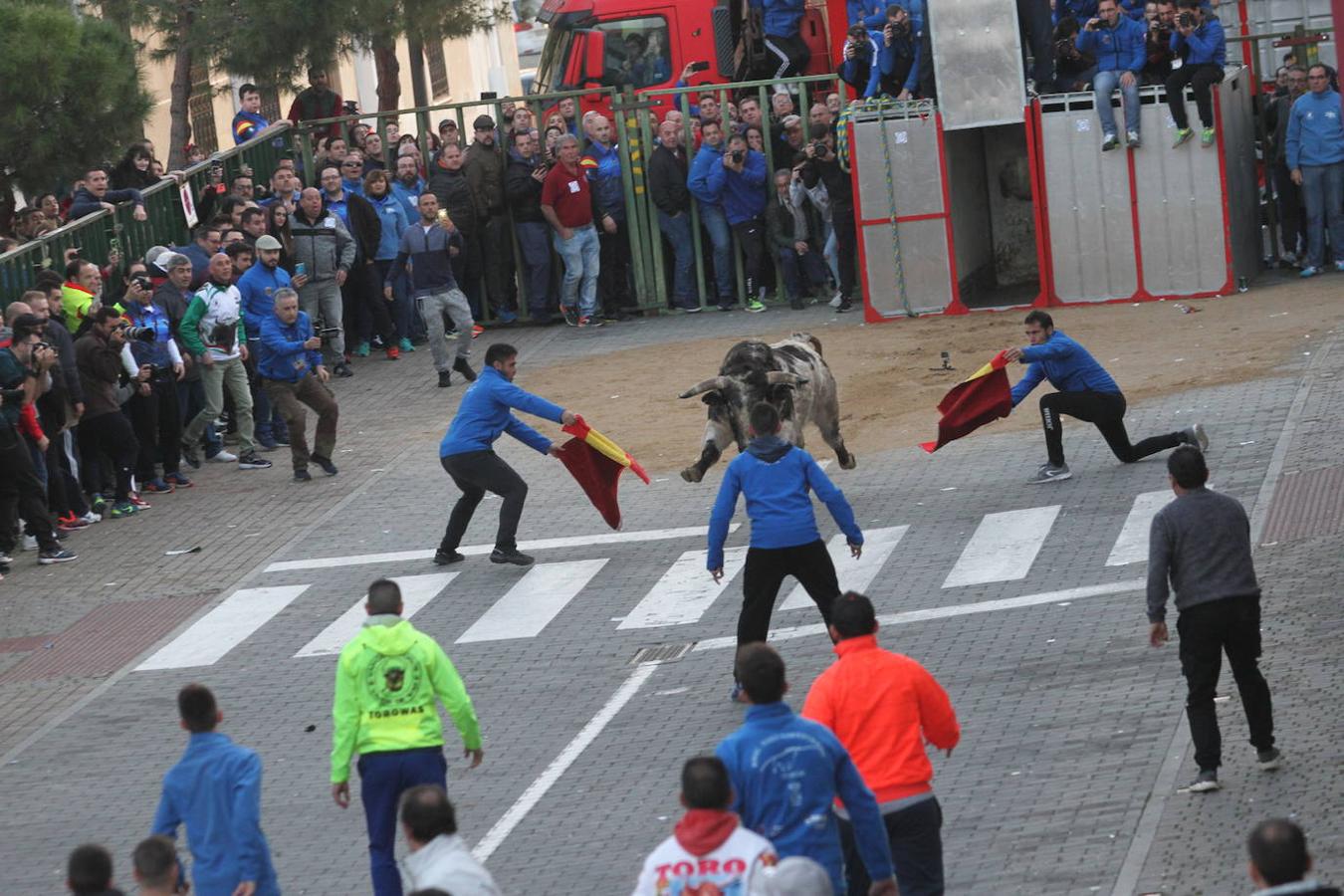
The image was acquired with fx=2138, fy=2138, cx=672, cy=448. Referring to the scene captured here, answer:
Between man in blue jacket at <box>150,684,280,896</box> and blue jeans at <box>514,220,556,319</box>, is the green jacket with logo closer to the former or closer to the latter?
man in blue jacket at <box>150,684,280,896</box>

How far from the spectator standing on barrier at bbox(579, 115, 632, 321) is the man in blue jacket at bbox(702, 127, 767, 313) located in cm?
144

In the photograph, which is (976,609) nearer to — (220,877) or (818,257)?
(220,877)

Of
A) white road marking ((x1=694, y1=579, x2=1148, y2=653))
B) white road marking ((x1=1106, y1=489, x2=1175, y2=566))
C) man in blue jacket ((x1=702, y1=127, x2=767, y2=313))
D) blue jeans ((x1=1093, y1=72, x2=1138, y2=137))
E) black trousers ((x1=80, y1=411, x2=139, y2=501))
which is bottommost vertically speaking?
white road marking ((x1=694, y1=579, x2=1148, y2=653))

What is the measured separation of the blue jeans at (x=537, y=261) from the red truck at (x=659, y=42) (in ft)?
9.09

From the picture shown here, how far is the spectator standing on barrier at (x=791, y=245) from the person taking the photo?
27.2 meters

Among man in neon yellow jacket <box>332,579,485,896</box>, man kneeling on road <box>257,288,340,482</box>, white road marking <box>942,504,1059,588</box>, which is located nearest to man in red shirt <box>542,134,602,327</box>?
man kneeling on road <box>257,288,340,482</box>

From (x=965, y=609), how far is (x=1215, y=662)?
14.2 ft

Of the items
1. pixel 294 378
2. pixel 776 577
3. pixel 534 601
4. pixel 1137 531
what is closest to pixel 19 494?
pixel 294 378

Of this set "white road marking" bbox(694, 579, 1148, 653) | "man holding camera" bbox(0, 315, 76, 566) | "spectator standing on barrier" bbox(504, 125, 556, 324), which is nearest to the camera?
"white road marking" bbox(694, 579, 1148, 653)

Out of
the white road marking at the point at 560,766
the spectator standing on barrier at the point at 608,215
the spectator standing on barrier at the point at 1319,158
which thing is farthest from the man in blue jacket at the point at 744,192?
the white road marking at the point at 560,766

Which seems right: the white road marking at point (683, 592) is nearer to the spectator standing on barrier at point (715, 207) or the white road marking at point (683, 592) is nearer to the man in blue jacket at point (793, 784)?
the man in blue jacket at point (793, 784)

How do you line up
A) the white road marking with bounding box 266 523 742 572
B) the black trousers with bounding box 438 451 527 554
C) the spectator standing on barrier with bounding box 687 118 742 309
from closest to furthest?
1. the black trousers with bounding box 438 451 527 554
2. the white road marking with bounding box 266 523 742 572
3. the spectator standing on barrier with bounding box 687 118 742 309

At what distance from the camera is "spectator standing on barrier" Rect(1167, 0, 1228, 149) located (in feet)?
79.8

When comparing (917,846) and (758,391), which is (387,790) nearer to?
(917,846)
